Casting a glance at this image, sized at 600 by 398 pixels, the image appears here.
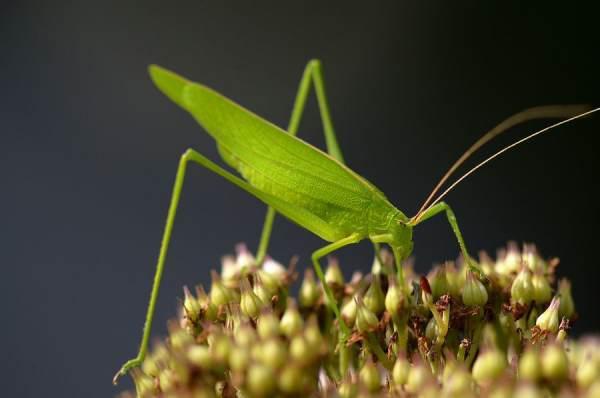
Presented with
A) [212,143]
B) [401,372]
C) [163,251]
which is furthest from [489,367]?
[212,143]

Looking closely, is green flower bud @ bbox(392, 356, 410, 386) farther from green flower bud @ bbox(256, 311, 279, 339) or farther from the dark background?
the dark background

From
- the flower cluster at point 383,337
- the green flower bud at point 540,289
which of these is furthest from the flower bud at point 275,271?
the green flower bud at point 540,289

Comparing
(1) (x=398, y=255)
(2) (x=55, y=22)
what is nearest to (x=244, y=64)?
(2) (x=55, y=22)

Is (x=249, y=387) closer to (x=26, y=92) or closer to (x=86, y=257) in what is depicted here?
(x=86, y=257)

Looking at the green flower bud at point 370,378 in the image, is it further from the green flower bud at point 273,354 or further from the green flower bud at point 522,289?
the green flower bud at point 522,289

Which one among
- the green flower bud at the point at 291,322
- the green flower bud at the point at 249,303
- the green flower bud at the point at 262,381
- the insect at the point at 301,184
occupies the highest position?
the insect at the point at 301,184

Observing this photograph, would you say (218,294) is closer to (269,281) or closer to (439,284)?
(269,281)

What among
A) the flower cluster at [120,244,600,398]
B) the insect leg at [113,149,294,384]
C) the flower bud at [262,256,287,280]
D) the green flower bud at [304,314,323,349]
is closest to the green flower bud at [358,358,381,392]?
the flower cluster at [120,244,600,398]

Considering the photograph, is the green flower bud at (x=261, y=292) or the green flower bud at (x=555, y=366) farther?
the green flower bud at (x=261, y=292)
